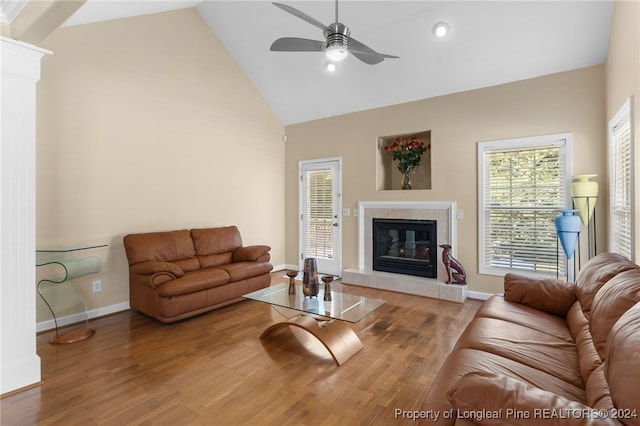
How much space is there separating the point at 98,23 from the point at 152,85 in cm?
82

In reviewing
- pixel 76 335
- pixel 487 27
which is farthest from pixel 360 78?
pixel 76 335

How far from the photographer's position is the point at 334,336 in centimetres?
284

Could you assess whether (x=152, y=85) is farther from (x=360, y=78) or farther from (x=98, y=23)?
(x=360, y=78)

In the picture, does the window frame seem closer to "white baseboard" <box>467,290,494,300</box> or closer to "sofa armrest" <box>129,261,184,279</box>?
"white baseboard" <box>467,290,494,300</box>

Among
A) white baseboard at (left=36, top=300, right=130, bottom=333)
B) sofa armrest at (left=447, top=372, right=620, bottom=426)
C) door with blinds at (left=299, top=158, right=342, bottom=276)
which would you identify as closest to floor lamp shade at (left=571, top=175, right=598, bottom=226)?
sofa armrest at (left=447, top=372, right=620, bottom=426)

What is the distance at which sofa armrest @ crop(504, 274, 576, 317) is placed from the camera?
247 centimetres

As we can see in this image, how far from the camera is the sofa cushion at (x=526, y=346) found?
1.69 metres

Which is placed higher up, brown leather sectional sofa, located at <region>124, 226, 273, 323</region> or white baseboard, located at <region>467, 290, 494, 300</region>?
brown leather sectional sofa, located at <region>124, 226, 273, 323</region>

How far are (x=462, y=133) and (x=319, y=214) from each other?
272cm

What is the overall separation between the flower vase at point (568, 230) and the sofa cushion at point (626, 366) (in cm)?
255

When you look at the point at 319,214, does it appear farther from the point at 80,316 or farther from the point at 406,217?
the point at 80,316

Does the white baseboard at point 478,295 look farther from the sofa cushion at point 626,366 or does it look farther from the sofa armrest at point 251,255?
the sofa cushion at point 626,366

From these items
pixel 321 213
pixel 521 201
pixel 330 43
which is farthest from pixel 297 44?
pixel 321 213

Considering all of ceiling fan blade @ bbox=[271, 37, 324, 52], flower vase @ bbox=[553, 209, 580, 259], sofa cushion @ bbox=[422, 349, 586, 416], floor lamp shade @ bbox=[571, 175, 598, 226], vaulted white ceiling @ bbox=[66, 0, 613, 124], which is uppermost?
vaulted white ceiling @ bbox=[66, 0, 613, 124]
